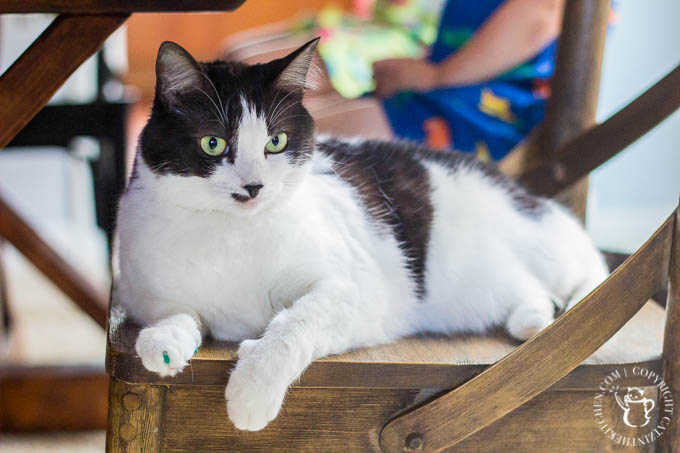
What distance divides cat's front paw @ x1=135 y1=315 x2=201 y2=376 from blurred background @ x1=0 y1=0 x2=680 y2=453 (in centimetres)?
113

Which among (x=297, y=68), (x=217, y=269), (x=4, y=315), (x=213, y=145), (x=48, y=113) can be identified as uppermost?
(x=48, y=113)

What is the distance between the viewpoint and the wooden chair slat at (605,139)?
1237mm

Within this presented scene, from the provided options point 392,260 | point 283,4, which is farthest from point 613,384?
point 283,4

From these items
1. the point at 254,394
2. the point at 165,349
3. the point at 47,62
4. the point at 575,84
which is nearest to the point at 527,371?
the point at 254,394

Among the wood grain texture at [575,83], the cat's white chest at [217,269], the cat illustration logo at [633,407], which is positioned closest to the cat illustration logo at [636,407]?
the cat illustration logo at [633,407]

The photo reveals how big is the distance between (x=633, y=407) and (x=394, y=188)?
49cm

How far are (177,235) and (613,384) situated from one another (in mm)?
596

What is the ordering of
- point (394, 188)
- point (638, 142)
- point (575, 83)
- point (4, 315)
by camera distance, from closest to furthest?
1. point (394, 188)
2. point (575, 83)
3. point (4, 315)
4. point (638, 142)

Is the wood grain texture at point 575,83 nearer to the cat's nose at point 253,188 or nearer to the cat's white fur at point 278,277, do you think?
the cat's white fur at point 278,277

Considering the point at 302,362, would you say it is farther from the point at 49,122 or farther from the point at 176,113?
the point at 49,122

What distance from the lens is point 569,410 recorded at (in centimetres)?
93

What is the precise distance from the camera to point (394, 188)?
46.6 inches

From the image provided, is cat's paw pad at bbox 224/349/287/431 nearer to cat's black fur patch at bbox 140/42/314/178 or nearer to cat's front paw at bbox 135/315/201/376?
cat's front paw at bbox 135/315/201/376

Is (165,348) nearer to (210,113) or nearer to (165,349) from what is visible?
(165,349)
